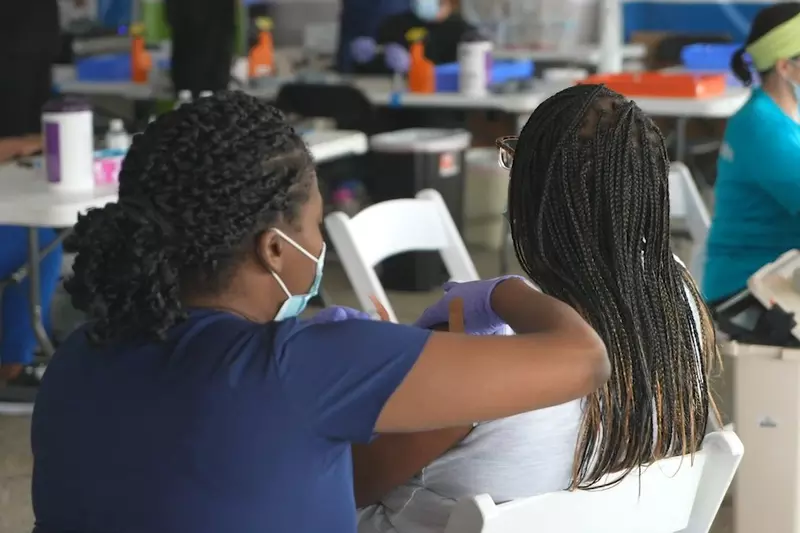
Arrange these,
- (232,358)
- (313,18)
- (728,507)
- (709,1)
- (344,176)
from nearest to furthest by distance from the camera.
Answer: (232,358), (728,507), (344,176), (709,1), (313,18)

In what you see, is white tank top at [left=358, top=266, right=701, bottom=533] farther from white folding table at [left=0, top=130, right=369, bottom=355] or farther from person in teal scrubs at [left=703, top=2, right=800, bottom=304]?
person in teal scrubs at [left=703, top=2, right=800, bottom=304]

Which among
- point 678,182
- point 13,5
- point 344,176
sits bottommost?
point 344,176

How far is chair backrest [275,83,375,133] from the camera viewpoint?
452cm

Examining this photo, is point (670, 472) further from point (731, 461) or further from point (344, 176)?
point (344, 176)

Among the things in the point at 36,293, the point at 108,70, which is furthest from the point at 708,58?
the point at 36,293

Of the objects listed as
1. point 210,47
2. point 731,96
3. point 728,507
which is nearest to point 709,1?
point 731,96

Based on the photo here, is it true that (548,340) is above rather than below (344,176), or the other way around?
above

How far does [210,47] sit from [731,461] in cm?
302

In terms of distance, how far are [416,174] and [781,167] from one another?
6.98 ft

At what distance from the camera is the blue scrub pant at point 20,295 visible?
3.14 metres

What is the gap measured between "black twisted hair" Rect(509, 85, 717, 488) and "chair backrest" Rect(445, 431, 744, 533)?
0.02 m

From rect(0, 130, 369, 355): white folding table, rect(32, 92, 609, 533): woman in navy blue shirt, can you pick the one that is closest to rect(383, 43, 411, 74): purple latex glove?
rect(0, 130, 369, 355): white folding table

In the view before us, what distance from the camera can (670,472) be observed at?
1445 millimetres

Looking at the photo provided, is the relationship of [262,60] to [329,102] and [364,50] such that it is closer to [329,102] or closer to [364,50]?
[364,50]
